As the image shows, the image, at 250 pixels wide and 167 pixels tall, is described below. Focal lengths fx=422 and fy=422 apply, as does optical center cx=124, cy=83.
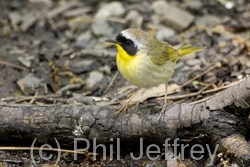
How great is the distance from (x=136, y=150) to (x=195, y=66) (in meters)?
2.01

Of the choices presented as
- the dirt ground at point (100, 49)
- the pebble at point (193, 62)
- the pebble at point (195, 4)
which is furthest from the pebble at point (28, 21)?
the pebble at point (193, 62)

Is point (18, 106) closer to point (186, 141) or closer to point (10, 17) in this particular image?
point (186, 141)

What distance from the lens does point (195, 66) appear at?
20.1ft

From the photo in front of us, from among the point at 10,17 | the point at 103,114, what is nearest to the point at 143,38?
the point at 103,114

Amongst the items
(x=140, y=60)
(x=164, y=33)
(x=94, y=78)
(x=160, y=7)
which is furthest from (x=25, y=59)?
(x=160, y=7)

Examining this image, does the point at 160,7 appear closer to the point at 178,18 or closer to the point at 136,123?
the point at 178,18

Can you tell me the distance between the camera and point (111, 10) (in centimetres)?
750

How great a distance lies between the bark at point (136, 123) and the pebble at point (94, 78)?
4.53 feet

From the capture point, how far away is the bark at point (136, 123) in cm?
417

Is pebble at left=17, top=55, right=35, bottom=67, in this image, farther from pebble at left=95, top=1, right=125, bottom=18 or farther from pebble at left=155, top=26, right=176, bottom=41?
pebble at left=155, top=26, right=176, bottom=41

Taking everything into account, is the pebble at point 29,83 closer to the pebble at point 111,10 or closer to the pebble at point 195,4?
the pebble at point 111,10

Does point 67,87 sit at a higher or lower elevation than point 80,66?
lower

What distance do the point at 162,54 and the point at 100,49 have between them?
6.54 ft

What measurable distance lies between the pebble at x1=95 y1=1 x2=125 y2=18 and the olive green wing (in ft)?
7.93
